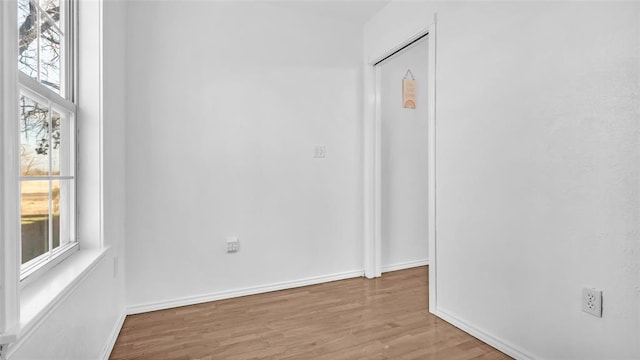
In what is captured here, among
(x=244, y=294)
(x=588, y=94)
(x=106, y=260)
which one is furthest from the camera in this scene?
(x=244, y=294)

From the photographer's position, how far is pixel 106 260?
182 centimetres

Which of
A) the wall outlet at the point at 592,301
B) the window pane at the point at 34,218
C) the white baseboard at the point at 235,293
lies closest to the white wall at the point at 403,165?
the white baseboard at the point at 235,293

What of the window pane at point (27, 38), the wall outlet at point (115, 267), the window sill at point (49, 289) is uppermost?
the window pane at point (27, 38)

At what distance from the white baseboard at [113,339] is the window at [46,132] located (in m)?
0.63

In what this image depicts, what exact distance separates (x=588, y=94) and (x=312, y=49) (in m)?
2.19

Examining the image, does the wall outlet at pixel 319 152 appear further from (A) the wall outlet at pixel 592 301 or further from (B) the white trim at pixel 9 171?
(B) the white trim at pixel 9 171

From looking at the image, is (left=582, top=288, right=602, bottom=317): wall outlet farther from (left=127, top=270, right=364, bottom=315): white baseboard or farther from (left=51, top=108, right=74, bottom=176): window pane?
(left=51, top=108, right=74, bottom=176): window pane

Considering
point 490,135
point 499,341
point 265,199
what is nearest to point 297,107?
point 265,199

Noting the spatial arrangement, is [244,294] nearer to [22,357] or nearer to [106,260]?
[106,260]

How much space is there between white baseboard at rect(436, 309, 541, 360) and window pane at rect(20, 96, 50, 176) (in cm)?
239

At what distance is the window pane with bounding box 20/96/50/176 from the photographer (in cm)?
117

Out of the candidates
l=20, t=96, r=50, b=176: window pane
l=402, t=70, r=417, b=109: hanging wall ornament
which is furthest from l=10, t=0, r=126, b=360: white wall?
l=402, t=70, r=417, b=109: hanging wall ornament

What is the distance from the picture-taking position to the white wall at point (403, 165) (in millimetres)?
3434

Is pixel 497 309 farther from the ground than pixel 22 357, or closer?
closer
